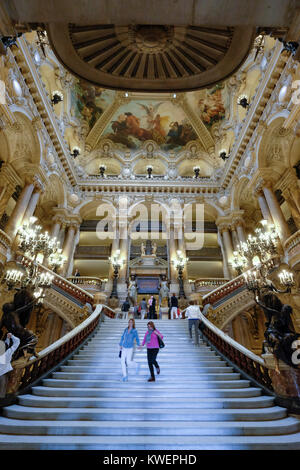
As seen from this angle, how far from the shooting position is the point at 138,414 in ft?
10.1

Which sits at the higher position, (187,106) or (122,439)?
(187,106)

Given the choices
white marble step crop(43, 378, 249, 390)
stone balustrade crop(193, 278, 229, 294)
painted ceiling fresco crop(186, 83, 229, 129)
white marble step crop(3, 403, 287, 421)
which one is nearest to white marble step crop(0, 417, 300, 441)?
white marble step crop(3, 403, 287, 421)

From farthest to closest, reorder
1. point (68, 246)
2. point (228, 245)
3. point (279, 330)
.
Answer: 1. point (228, 245)
2. point (68, 246)
3. point (279, 330)

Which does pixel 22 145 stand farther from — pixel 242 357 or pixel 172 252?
pixel 242 357

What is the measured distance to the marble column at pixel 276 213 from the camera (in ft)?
33.6

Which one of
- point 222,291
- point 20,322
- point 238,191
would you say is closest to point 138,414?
point 20,322

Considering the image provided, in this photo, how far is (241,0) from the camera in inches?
102

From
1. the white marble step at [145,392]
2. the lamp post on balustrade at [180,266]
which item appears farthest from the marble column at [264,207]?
the white marble step at [145,392]

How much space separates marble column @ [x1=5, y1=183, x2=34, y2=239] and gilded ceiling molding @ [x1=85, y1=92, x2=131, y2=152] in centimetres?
932

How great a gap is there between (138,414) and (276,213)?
10.9 m
